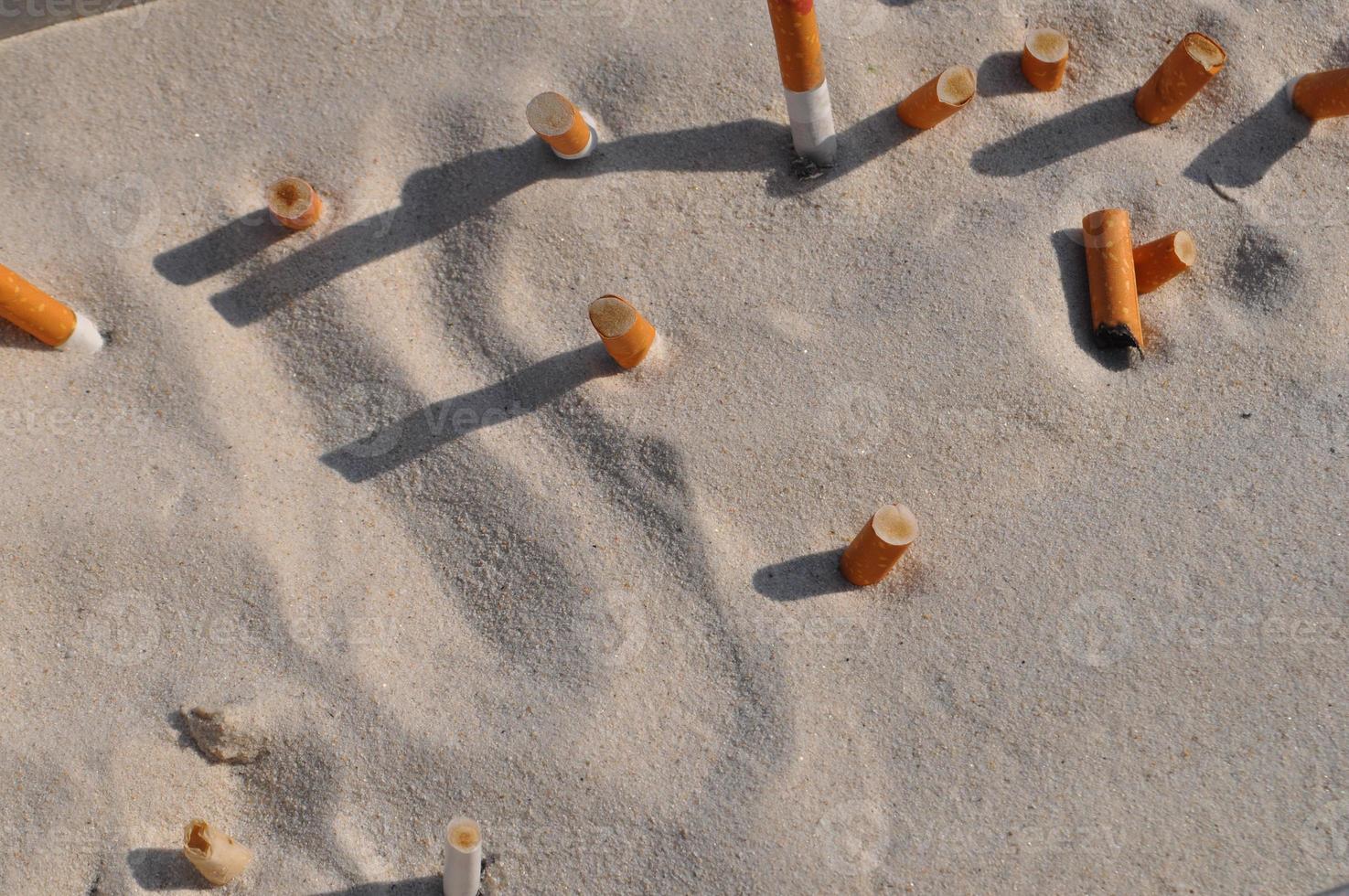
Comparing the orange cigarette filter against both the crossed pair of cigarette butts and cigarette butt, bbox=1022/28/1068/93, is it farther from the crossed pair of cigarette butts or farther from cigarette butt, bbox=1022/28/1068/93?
the crossed pair of cigarette butts

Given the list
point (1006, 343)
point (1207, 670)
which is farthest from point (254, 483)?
point (1207, 670)

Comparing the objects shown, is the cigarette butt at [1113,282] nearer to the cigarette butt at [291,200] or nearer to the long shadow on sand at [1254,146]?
the long shadow on sand at [1254,146]

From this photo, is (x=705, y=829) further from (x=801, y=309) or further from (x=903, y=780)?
(x=801, y=309)

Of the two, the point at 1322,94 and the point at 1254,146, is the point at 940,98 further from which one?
the point at 1322,94

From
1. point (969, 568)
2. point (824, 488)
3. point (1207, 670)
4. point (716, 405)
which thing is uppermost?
point (716, 405)

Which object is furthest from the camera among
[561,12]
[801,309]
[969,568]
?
[561,12]
